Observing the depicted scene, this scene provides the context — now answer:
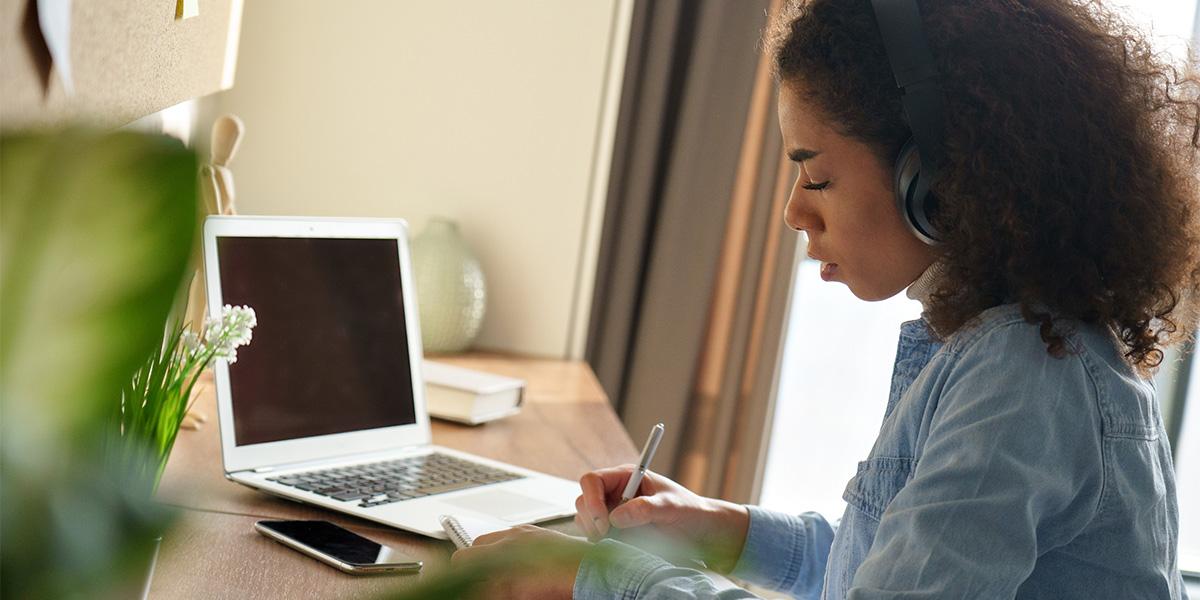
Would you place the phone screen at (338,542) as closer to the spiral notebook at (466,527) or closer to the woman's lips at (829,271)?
the spiral notebook at (466,527)

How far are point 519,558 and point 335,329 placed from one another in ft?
3.33

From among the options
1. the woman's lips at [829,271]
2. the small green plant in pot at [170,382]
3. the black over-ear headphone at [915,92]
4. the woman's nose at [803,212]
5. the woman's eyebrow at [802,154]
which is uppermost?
the black over-ear headphone at [915,92]

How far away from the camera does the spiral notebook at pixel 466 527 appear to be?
0.95m

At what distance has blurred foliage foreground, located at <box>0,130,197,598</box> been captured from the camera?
22 cm

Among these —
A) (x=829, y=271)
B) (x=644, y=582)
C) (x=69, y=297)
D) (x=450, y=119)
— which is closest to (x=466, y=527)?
(x=644, y=582)

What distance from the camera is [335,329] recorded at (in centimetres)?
124

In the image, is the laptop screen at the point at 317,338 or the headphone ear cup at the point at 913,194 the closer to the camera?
the headphone ear cup at the point at 913,194

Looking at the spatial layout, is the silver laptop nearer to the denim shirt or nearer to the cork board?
the cork board

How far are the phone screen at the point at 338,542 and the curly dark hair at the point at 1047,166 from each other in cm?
47

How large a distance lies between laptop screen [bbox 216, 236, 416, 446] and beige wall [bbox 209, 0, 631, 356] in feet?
2.35

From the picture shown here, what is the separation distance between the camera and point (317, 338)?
47.7 inches

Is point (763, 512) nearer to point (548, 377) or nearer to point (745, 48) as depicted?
point (548, 377)

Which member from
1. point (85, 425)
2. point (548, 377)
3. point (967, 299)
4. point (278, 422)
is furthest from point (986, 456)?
point (548, 377)

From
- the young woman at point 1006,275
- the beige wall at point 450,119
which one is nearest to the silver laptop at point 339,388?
the young woman at point 1006,275
